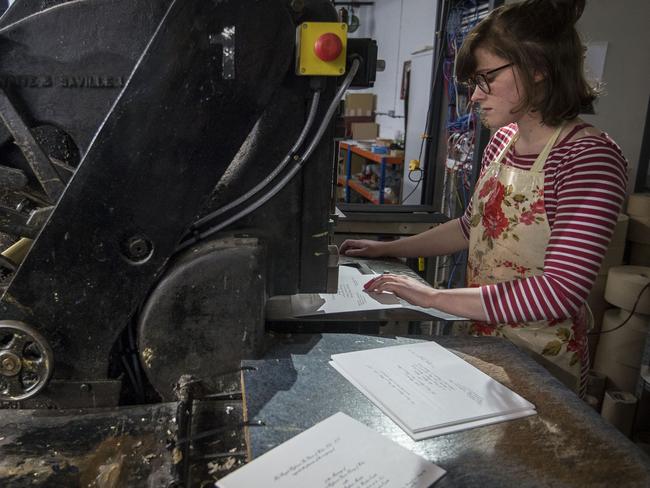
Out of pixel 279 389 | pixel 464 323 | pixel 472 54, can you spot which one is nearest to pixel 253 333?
pixel 279 389

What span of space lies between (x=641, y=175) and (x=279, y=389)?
2.64 metres

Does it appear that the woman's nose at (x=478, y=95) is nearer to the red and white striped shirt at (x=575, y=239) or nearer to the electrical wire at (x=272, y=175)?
the red and white striped shirt at (x=575, y=239)

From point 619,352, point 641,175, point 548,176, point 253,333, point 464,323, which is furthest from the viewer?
point 641,175

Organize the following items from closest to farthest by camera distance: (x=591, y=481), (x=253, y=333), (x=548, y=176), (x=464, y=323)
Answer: (x=591, y=481) < (x=253, y=333) < (x=548, y=176) < (x=464, y=323)

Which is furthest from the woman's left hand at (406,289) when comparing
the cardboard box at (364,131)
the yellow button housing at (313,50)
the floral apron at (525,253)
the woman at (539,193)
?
the cardboard box at (364,131)

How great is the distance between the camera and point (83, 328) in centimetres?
88

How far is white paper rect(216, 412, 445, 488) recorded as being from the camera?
691mm

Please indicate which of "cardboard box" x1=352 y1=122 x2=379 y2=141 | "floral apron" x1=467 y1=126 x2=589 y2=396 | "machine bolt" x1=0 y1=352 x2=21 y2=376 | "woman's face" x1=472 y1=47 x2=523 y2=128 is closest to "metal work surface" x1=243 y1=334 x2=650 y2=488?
"floral apron" x1=467 y1=126 x2=589 y2=396

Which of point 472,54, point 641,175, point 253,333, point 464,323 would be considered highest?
point 472,54

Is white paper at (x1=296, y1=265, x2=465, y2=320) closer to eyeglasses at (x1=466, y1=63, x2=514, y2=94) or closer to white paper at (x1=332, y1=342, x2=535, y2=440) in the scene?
white paper at (x1=332, y1=342, x2=535, y2=440)

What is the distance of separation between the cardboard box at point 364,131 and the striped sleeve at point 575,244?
16.2 feet

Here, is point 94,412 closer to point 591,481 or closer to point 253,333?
point 253,333

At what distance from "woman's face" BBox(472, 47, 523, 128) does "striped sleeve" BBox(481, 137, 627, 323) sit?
20 centimetres

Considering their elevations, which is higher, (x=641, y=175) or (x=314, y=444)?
(x=641, y=175)
